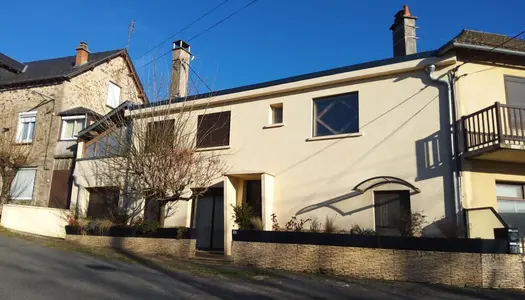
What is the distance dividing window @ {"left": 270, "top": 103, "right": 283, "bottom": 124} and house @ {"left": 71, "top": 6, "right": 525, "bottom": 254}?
1.7 inches

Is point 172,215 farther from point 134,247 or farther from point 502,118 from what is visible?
point 502,118

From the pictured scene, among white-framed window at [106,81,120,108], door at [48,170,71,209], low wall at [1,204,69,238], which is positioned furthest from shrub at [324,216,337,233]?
white-framed window at [106,81,120,108]

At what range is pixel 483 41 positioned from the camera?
1197 cm

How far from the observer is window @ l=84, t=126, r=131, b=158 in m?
14.2

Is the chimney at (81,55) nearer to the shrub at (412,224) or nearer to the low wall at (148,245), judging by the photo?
the low wall at (148,245)

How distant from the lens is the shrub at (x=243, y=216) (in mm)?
12609

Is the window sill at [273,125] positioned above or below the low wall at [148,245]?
above

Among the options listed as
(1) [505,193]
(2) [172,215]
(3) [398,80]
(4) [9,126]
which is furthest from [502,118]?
(4) [9,126]

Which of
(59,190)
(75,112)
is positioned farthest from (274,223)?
(75,112)

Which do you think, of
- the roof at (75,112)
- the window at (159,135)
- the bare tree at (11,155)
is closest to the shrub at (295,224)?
the window at (159,135)

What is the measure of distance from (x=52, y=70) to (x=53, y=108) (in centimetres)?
366

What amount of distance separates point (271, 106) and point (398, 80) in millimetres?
4380

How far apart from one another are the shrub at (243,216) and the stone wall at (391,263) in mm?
730

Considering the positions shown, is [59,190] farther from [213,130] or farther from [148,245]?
[213,130]
